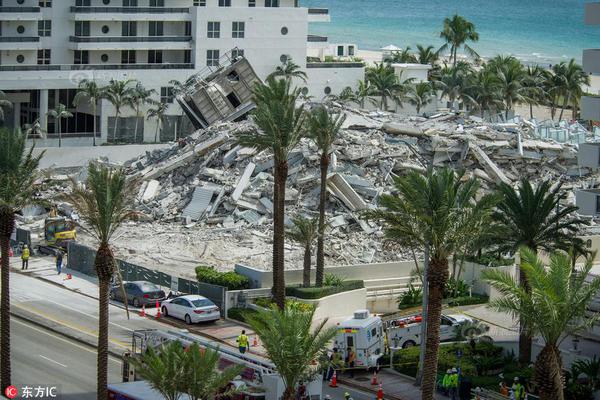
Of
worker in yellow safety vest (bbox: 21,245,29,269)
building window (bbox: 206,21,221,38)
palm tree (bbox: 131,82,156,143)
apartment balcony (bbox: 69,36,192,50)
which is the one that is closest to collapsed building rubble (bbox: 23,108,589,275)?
worker in yellow safety vest (bbox: 21,245,29,269)

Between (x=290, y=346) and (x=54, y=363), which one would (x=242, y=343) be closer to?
(x=54, y=363)

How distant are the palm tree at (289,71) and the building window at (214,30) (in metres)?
5.13

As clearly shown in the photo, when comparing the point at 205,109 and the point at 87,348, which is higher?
the point at 205,109

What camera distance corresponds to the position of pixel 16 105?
94.6m

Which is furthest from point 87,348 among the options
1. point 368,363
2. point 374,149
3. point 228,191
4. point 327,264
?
point 374,149

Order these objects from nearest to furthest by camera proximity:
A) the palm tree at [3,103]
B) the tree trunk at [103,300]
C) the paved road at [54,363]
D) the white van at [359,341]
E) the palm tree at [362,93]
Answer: the tree trunk at [103,300] → the paved road at [54,363] → the white van at [359,341] → the palm tree at [3,103] → the palm tree at [362,93]

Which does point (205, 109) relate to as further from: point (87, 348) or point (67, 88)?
point (87, 348)

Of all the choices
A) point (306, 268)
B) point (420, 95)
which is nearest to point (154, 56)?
point (420, 95)

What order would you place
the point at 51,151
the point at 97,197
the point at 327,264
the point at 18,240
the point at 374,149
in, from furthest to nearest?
1. the point at 51,151
2. the point at 374,149
3. the point at 18,240
4. the point at 327,264
5. the point at 97,197

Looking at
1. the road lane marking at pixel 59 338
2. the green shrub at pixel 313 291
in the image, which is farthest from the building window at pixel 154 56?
the road lane marking at pixel 59 338

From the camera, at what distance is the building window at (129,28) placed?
95375mm

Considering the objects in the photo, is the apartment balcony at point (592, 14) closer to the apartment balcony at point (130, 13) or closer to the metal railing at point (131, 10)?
the apartment balcony at point (130, 13)

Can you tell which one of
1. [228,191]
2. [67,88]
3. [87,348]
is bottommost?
[87,348]

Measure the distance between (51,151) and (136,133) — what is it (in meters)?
8.88
